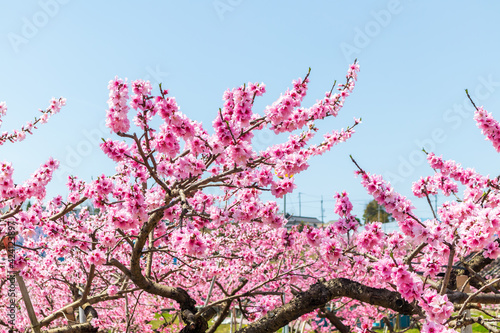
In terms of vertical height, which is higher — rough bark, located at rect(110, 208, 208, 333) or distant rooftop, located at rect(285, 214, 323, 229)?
distant rooftop, located at rect(285, 214, 323, 229)

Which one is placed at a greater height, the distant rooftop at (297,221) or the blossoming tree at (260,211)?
the distant rooftop at (297,221)

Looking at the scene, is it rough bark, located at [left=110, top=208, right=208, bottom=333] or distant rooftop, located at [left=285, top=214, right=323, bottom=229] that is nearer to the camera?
rough bark, located at [left=110, top=208, right=208, bottom=333]

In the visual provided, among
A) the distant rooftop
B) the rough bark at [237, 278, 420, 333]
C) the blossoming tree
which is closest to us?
the blossoming tree

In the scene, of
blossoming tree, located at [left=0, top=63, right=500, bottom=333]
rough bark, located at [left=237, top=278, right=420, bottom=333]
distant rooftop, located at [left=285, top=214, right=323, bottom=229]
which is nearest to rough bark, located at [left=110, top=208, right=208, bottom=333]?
blossoming tree, located at [left=0, top=63, right=500, bottom=333]

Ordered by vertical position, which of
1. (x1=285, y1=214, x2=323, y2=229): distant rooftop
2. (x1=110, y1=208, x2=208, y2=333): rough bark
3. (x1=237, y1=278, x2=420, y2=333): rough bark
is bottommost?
(x1=237, y1=278, x2=420, y2=333): rough bark

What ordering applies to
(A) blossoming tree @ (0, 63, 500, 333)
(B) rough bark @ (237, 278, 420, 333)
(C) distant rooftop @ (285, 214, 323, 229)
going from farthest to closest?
1. (C) distant rooftop @ (285, 214, 323, 229)
2. (B) rough bark @ (237, 278, 420, 333)
3. (A) blossoming tree @ (0, 63, 500, 333)

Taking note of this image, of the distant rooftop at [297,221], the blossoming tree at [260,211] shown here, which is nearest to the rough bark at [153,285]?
the blossoming tree at [260,211]

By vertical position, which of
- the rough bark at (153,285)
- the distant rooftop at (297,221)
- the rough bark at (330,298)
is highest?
the distant rooftop at (297,221)

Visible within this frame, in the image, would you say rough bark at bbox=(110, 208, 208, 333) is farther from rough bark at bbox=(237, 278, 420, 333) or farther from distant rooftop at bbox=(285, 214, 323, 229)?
distant rooftop at bbox=(285, 214, 323, 229)

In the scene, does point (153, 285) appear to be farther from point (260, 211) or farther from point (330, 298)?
point (330, 298)

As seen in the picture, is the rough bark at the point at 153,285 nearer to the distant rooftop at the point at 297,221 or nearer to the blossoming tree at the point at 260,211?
Answer: the blossoming tree at the point at 260,211

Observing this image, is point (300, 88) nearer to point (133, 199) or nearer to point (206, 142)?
point (206, 142)

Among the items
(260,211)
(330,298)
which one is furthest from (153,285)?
(330,298)

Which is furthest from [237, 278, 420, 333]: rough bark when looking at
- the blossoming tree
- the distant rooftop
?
the distant rooftop
